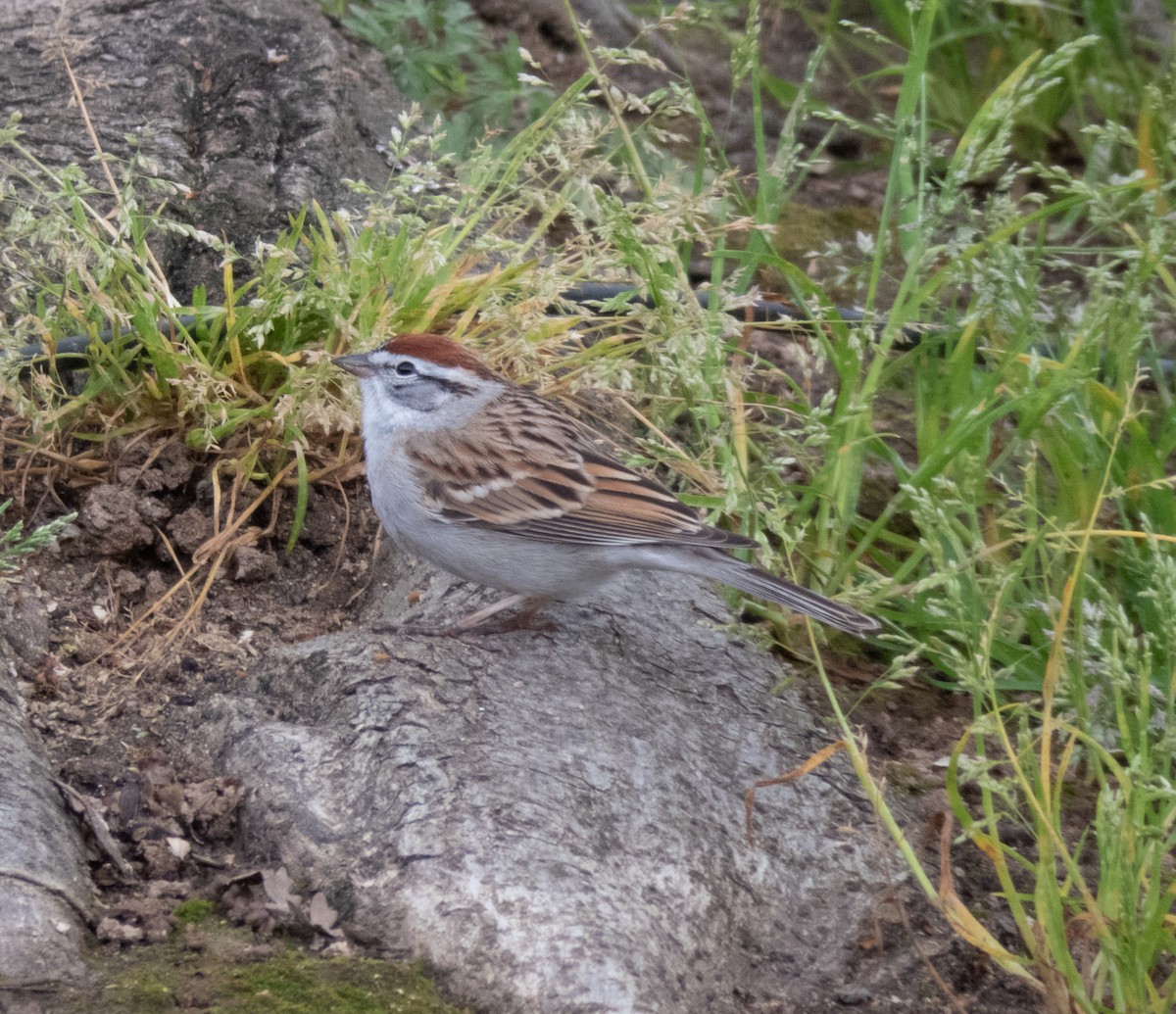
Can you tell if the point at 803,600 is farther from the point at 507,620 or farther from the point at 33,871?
the point at 33,871

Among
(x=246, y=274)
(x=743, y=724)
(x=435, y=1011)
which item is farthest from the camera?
(x=246, y=274)

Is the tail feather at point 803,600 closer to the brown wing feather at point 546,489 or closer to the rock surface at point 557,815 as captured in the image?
the brown wing feather at point 546,489

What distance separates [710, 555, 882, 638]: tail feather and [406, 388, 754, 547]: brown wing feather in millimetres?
87

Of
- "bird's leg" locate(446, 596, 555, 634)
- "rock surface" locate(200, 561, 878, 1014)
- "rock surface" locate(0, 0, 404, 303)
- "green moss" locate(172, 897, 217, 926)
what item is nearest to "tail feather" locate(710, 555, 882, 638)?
"rock surface" locate(200, 561, 878, 1014)

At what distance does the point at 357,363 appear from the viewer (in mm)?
3561

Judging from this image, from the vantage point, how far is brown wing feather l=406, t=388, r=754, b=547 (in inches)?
134

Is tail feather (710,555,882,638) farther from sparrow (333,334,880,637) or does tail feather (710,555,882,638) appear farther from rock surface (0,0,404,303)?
rock surface (0,0,404,303)

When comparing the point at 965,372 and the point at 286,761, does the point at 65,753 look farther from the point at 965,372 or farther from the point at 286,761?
the point at 965,372

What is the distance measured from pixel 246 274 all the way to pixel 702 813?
2294 millimetres

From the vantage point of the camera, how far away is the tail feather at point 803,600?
3.14 m

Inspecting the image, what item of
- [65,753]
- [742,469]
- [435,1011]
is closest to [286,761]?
[65,753]

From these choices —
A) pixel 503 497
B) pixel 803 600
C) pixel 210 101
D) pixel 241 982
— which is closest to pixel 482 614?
pixel 503 497

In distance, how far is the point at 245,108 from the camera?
4.82 m

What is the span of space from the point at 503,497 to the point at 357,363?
0.51 metres
